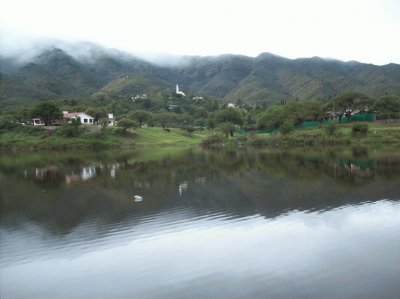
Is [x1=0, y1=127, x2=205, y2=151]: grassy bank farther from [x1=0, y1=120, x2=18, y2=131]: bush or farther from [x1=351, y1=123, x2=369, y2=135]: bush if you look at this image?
[x1=351, y1=123, x2=369, y2=135]: bush

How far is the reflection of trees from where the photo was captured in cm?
2167

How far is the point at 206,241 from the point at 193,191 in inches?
475

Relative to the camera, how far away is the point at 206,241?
1580cm

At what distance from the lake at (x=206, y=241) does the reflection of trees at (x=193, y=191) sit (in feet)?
0.40

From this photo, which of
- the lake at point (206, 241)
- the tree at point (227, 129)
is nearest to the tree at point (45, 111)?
the tree at point (227, 129)

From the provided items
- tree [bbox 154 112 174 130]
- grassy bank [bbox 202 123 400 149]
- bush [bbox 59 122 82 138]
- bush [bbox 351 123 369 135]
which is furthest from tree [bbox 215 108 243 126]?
bush [bbox 351 123 369 135]

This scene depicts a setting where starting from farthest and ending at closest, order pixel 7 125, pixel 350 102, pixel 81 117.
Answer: pixel 81 117
pixel 7 125
pixel 350 102

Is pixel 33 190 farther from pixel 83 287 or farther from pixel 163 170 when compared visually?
pixel 83 287

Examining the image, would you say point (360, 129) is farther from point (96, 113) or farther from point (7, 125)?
point (7, 125)

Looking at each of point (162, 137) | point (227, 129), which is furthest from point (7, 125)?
point (227, 129)

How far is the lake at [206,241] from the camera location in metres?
11.4

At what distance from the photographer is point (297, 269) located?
488 inches

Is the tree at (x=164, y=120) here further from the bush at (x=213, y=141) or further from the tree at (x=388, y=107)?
the tree at (x=388, y=107)

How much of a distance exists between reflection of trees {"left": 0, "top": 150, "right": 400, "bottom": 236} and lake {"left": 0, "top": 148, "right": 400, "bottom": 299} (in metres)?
0.12
